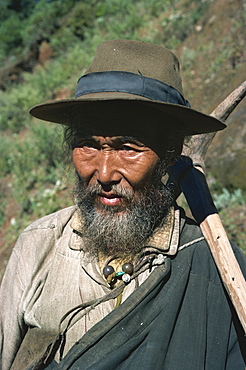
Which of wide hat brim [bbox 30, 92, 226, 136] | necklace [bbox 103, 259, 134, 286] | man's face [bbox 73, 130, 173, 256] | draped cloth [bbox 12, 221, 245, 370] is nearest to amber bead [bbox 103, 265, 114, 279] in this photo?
necklace [bbox 103, 259, 134, 286]

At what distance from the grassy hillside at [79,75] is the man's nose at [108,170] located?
17.3 inches

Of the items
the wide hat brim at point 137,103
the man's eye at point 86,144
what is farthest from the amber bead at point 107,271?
the wide hat brim at point 137,103

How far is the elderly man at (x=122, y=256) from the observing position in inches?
61.3

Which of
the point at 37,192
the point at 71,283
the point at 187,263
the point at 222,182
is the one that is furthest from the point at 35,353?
the point at 37,192

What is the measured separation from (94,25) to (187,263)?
48.4 feet

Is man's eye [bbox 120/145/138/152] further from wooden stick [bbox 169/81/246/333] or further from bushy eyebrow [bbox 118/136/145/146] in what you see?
wooden stick [bbox 169/81/246/333]

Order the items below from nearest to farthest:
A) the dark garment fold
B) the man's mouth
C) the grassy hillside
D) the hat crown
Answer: the dark garment fold → the hat crown → the man's mouth → the grassy hillside

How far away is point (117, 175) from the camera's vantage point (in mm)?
1667

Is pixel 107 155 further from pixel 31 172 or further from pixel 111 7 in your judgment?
pixel 111 7

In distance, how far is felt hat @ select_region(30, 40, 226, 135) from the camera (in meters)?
1.58

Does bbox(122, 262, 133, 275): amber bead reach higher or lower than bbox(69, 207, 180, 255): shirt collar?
lower

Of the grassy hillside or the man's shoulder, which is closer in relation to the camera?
the man's shoulder

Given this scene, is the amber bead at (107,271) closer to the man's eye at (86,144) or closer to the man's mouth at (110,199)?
the man's mouth at (110,199)

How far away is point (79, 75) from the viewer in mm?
10922
